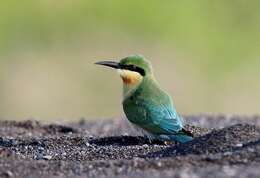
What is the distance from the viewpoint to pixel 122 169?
6.93 metres

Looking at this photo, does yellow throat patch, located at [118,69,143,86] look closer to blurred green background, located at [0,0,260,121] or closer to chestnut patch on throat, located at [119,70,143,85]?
chestnut patch on throat, located at [119,70,143,85]

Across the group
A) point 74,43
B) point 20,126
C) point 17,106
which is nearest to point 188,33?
point 74,43

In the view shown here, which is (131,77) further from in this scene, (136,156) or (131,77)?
(136,156)

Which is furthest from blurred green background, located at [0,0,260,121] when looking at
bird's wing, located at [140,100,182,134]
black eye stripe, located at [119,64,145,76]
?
bird's wing, located at [140,100,182,134]

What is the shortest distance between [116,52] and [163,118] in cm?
979

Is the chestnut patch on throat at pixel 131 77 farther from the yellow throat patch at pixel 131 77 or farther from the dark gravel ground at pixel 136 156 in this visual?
the dark gravel ground at pixel 136 156

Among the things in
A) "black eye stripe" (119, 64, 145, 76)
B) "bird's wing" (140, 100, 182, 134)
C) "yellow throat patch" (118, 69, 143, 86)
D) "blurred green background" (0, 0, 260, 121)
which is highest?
"blurred green background" (0, 0, 260, 121)

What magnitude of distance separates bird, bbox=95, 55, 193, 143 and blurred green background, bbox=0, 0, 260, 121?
26.0ft

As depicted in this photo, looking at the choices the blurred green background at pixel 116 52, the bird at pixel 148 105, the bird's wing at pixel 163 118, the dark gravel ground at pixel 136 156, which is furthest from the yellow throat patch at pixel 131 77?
the blurred green background at pixel 116 52

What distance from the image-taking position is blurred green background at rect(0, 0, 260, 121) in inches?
730

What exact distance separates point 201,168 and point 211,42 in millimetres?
13886

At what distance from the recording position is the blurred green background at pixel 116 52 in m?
18.5

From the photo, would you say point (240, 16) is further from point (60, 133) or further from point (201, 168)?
point (201, 168)

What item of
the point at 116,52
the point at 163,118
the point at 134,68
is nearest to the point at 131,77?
the point at 134,68
